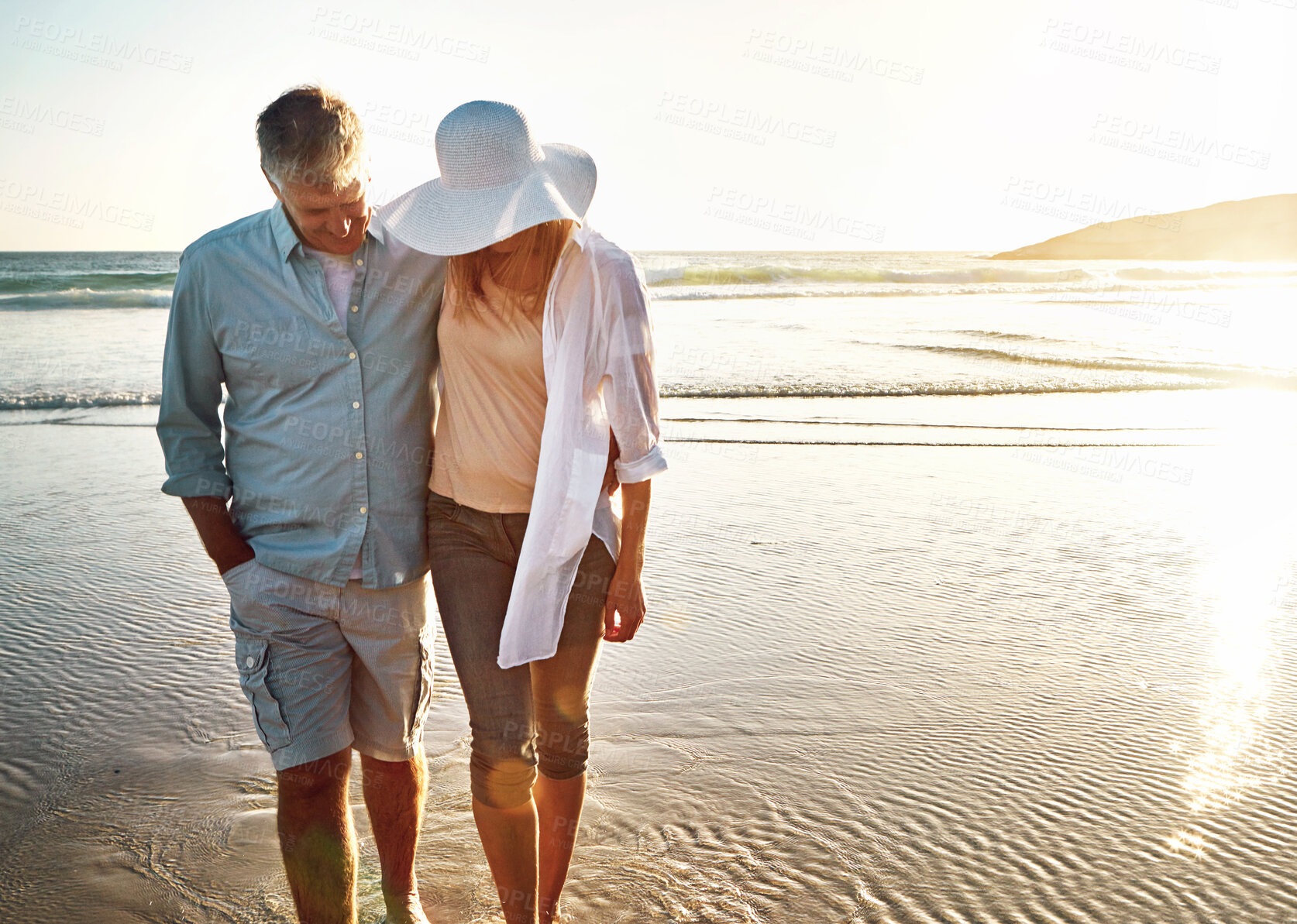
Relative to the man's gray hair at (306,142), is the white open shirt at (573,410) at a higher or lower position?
lower

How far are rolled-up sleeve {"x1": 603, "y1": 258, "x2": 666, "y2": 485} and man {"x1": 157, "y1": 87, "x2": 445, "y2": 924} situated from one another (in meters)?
0.48

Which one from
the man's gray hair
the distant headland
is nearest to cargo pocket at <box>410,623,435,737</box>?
the man's gray hair

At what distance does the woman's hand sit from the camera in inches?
95.3

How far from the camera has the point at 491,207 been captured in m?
2.21

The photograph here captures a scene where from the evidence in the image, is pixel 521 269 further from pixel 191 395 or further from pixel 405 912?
pixel 405 912

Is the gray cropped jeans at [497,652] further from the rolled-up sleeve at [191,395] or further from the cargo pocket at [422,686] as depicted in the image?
the rolled-up sleeve at [191,395]

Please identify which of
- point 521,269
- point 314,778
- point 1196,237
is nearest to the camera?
point 521,269

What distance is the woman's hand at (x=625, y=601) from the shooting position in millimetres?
2420

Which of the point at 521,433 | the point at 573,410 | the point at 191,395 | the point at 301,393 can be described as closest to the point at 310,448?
the point at 301,393

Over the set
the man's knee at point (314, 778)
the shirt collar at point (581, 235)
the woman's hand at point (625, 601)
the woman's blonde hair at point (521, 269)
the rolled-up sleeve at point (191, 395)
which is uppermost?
the shirt collar at point (581, 235)

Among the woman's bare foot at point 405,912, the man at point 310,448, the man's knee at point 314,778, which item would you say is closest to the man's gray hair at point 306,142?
the man at point 310,448

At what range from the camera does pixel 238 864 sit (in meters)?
2.78

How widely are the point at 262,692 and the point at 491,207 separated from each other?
1.24 meters

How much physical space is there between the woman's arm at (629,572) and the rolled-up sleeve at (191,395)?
3.11 ft
